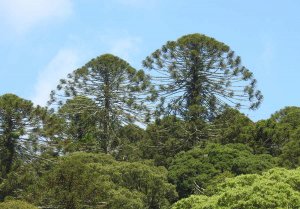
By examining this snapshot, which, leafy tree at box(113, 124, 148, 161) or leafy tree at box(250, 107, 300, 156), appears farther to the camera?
leafy tree at box(113, 124, 148, 161)

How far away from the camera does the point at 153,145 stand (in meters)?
38.6

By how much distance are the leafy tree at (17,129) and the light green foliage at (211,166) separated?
25.0 feet

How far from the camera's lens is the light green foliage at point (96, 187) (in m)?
24.0

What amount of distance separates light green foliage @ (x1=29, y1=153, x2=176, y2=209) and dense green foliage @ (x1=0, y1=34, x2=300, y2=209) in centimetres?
4

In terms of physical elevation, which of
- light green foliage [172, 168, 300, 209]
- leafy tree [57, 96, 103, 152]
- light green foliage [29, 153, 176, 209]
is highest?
leafy tree [57, 96, 103, 152]

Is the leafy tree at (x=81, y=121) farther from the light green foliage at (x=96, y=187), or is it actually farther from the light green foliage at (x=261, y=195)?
the light green foliage at (x=261, y=195)

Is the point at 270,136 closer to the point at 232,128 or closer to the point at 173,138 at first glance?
the point at 232,128

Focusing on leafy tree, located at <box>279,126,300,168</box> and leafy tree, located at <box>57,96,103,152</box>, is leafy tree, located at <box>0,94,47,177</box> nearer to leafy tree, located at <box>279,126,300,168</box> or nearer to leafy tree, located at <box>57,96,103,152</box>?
leafy tree, located at <box>57,96,103,152</box>

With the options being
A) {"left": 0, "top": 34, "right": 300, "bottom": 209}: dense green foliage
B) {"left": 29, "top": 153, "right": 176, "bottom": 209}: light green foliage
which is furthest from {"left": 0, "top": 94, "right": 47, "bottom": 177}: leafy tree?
{"left": 29, "top": 153, "right": 176, "bottom": 209}: light green foliage

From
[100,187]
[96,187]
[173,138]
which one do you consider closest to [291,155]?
[173,138]

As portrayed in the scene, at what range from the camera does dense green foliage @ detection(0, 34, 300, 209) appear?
23.9 m

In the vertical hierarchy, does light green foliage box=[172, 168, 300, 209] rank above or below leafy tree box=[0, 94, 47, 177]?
below

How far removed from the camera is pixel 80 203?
24.1 metres

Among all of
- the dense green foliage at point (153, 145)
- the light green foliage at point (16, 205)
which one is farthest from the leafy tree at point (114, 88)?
the light green foliage at point (16, 205)
